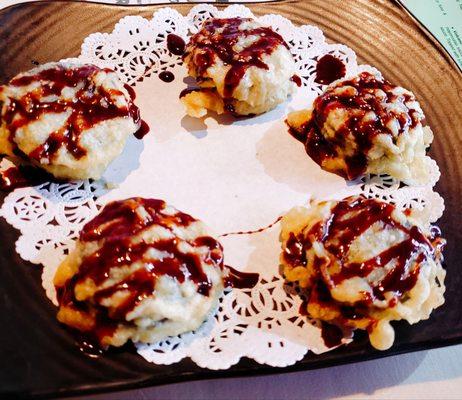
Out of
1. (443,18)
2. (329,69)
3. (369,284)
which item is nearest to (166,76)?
(329,69)

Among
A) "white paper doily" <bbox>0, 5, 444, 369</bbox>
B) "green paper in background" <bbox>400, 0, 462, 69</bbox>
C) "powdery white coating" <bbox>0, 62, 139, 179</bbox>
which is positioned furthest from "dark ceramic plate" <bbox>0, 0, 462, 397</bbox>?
"green paper in background" <bbox>400, 0, 462, 69</bbox>

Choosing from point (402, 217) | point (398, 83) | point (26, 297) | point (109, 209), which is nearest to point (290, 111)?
point (398, 83)

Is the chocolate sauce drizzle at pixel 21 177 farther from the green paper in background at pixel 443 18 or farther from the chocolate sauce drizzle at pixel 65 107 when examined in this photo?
the green paper in background at pixel 443 18

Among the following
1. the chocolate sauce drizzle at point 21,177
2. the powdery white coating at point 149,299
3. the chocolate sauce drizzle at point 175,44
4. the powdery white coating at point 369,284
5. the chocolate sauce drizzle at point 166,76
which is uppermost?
the chocolate sauce drizzle at point 175,44

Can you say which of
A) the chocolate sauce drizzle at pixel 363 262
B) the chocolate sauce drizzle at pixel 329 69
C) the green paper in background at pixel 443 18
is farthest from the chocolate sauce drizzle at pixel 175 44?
the green paper in background at pixel 443 18

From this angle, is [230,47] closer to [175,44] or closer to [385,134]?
[175,44]

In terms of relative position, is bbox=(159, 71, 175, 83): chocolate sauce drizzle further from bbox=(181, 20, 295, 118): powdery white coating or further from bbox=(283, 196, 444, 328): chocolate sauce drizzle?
bbox=(283, 196, 444, 328): chocolate sauce drizzle
